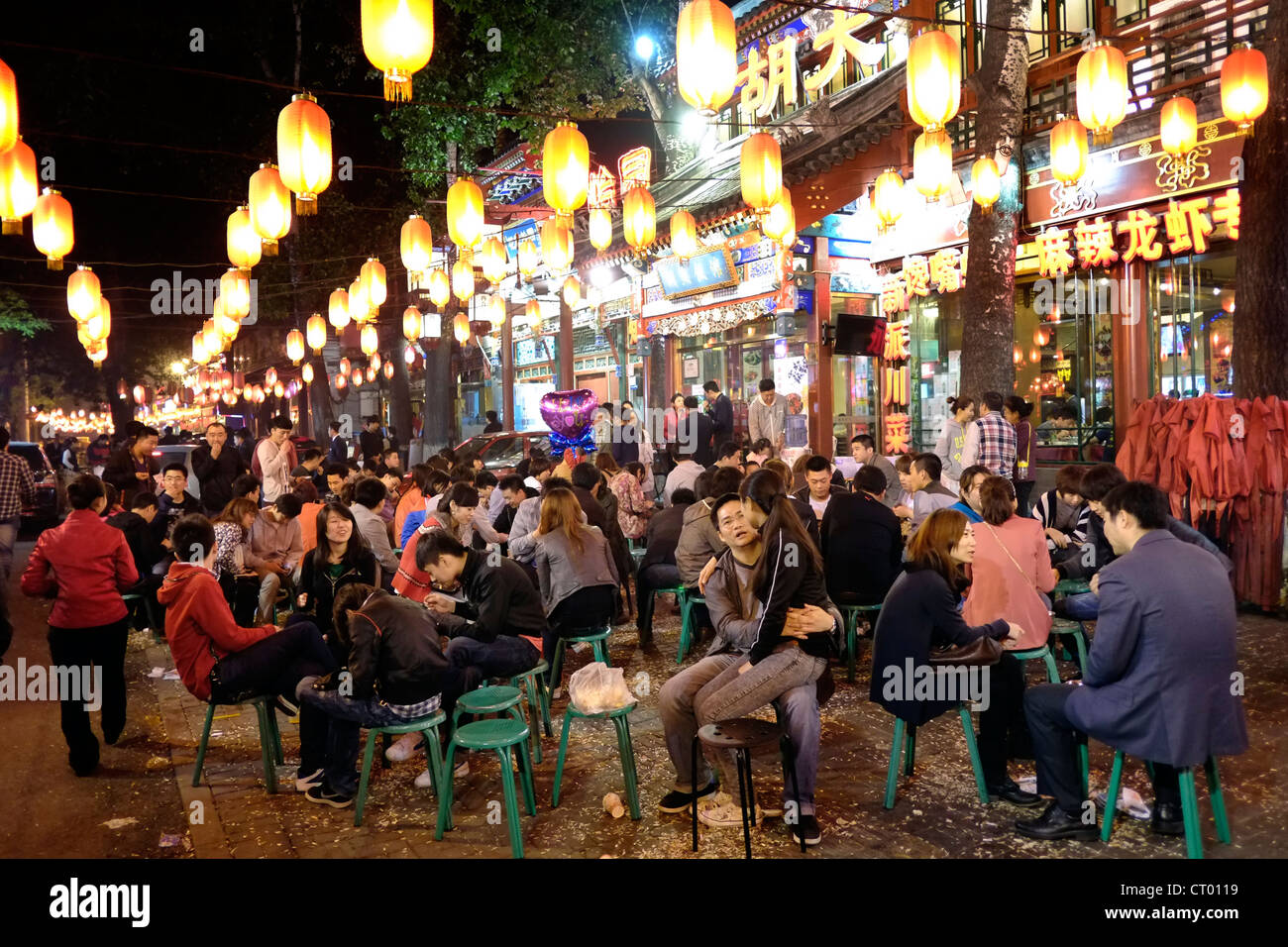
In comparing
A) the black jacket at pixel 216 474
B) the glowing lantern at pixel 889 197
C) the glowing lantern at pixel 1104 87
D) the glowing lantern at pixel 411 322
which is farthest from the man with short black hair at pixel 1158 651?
the glowing lantern at pixel 411 322

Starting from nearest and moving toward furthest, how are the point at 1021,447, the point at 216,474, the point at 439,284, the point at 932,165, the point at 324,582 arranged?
the point at 324,582, the point at 932,165, the point at 1021,447, the point at 216,474, the point at 439,284

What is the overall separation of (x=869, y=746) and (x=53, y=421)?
7107 cm

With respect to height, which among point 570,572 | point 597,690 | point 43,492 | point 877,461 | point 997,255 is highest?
point 997,255

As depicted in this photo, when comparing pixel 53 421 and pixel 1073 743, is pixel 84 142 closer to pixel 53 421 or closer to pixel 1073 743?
pixel 1073 743

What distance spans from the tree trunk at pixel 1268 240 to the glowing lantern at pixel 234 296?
44.5 ft

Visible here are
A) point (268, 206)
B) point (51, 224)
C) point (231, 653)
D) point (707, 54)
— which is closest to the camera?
point (231, 653)

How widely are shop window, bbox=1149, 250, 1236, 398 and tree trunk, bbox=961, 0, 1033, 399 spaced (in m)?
3.21

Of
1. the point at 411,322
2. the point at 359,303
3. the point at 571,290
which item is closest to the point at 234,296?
the point at 359,303

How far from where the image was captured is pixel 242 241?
1170 centimetres

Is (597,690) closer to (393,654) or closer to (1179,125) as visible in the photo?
(393,654)

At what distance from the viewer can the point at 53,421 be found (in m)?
62.1

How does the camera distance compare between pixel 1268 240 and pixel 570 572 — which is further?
pixel 1268 240

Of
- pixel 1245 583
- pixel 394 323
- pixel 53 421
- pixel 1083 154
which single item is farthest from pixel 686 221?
pixel 53 421

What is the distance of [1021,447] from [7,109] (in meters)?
11.3
